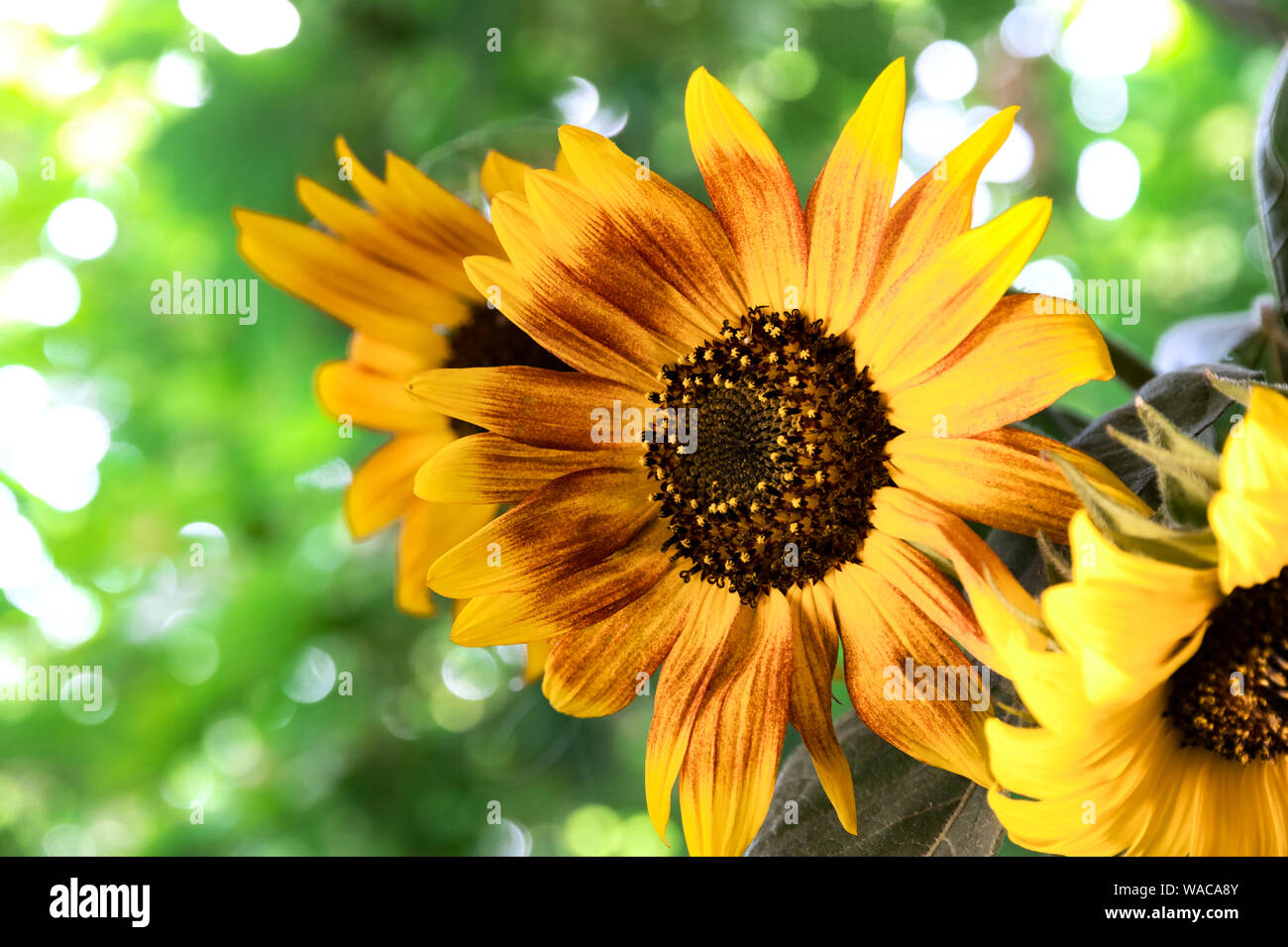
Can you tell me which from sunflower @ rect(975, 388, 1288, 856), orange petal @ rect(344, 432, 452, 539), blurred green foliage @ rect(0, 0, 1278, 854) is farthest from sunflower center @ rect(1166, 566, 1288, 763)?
blurred green foliage @ rect(0, 0, 1278, 854)

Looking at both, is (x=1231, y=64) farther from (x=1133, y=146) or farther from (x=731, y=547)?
(x=731, y=547)

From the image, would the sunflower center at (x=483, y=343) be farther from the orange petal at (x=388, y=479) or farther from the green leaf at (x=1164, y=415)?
the green leaf at (x=1164, y=415)

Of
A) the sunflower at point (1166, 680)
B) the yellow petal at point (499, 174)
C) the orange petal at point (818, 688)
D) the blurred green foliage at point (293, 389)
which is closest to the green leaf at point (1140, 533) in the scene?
the sunflower at point (1166, 680)

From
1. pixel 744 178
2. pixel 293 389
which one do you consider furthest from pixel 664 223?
pixel 293 389

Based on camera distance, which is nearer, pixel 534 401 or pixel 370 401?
pixel 534 401

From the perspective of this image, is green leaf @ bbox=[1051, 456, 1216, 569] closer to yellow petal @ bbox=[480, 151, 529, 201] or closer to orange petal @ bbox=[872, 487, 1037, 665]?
orange petal @ bbox=[872, 487, 1037, 665]

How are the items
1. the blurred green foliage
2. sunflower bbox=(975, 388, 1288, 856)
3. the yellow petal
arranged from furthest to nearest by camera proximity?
1. the blurred green foliage
2. the yellow petal
3. sunflower bbox=(975, 388, 1288, 856)

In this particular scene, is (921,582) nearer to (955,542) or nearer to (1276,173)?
(955,542)
